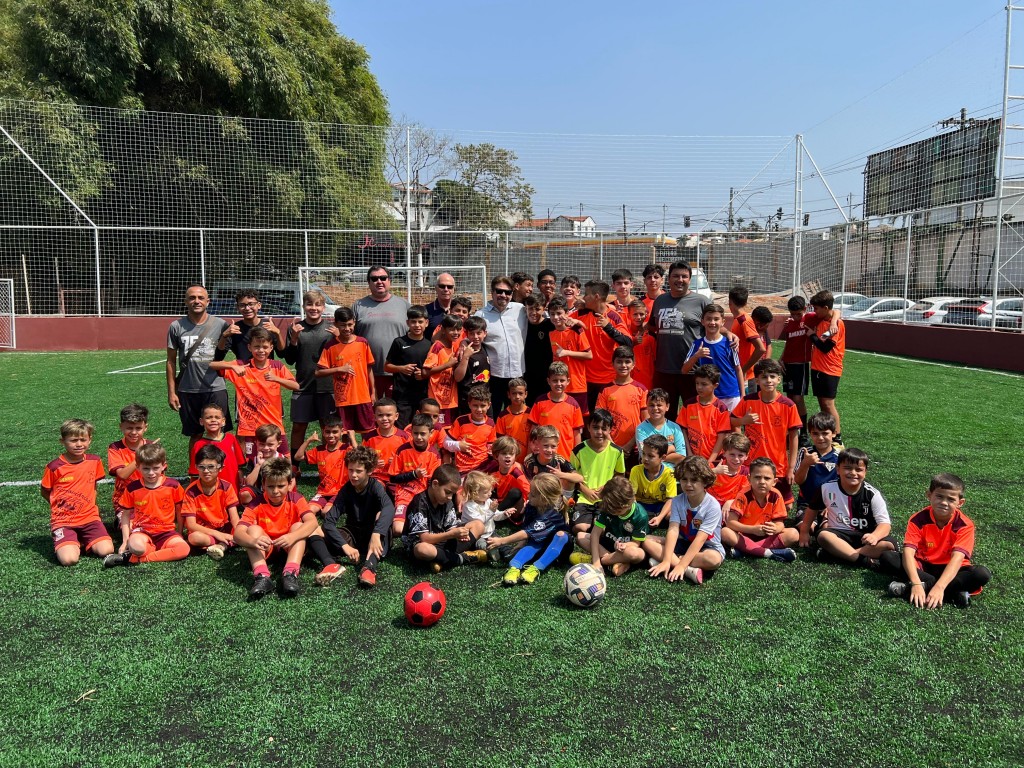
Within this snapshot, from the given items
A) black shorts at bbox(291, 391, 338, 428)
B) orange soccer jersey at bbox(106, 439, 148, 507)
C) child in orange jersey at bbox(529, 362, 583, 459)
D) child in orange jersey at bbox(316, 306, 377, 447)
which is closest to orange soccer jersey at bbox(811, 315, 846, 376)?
child in orange jersey at bbox(529, 362, 583, 459)

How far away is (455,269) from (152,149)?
7995 millimetres

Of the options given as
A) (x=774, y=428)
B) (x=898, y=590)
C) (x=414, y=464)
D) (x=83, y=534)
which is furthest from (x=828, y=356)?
(x=83, y=534)

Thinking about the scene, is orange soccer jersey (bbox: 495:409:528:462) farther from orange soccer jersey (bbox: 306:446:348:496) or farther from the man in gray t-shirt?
the man in gray t-shirt

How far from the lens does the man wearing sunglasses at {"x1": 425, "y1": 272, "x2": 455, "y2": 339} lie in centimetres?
627

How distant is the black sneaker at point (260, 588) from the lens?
3980 millimetres

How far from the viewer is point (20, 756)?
263cm

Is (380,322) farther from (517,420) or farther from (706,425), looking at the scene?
(706,425)

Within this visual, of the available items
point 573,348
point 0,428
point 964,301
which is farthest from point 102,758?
point 964,301

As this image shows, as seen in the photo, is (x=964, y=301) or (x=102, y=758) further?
(x=964, y=301)

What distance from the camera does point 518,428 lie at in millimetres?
5574

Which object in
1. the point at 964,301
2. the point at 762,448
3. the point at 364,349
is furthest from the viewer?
the point at 964,301

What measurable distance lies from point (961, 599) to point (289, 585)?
3661mm

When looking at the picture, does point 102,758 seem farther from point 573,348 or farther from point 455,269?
point 455,269

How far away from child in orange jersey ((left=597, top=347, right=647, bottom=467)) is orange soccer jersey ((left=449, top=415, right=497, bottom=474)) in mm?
947
